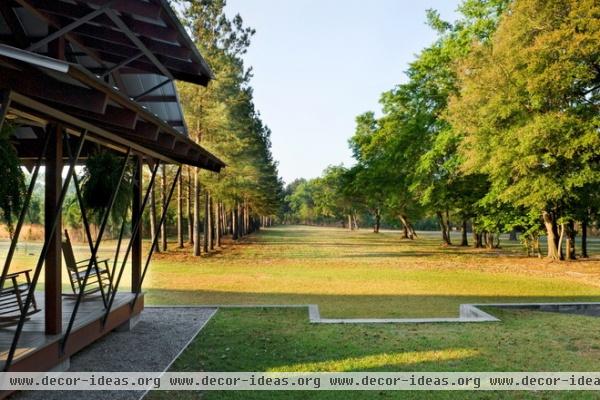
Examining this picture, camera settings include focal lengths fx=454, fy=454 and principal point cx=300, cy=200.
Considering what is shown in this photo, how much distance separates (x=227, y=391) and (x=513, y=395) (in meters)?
2.87

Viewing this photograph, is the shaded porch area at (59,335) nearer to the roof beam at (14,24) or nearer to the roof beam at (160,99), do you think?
the roof beam at (14,24)

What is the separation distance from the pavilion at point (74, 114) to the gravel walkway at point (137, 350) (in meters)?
0.26

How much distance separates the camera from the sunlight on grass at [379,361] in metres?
5.33

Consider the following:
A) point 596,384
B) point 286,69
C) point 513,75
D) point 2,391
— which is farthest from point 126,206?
point 513,75

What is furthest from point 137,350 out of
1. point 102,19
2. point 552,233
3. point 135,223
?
point 552,233

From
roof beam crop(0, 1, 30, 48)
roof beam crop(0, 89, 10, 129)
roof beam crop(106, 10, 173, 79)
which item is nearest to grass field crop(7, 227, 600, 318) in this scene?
roof beam crop(106, 10, 173, 79)

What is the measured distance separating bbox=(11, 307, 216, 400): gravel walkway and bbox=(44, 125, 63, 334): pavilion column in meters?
0.74

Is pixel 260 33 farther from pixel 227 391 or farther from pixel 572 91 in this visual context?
pixel 227 391

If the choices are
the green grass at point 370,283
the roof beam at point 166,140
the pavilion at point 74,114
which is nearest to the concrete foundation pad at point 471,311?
the green grass at point 370,283

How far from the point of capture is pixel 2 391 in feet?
13.1

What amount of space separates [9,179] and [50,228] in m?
0.99

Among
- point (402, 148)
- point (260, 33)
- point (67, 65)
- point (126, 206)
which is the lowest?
point (126, 206)

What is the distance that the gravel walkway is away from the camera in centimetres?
460

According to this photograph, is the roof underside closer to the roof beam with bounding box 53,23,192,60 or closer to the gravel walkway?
the roof beam with bounding box 53,23,192,60
